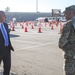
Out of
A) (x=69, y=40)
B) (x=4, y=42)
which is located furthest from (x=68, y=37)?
(x=4, y=42)

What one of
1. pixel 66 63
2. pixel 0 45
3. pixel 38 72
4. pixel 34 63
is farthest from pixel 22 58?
→ pixel 66 63

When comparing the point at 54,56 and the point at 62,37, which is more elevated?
the point at 62,37

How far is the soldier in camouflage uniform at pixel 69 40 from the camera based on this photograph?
4.45 m

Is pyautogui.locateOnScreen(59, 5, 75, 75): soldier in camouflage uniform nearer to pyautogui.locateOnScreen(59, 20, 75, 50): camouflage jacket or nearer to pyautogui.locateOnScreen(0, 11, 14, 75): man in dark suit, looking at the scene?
pyautogui.locateOnScreen(59, 20, 75, 50): camouflage jacket

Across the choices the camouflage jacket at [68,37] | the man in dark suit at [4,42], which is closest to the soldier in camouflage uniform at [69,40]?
the camouflage jacket at [68,37]

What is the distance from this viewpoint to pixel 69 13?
4.53 metres

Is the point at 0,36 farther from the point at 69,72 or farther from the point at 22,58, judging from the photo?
the point at 22,58

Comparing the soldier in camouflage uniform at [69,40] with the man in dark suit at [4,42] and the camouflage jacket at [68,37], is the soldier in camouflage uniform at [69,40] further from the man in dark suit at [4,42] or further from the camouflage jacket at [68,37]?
the man in dark suit at [4,42]

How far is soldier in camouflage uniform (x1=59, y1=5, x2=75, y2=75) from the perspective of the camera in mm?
4445

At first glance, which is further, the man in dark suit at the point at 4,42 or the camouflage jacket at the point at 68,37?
the man in dark suit at the point at 4,42

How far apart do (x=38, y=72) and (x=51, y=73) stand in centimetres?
38

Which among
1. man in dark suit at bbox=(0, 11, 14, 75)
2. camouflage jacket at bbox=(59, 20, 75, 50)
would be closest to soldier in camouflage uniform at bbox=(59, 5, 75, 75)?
camouflage jacket at bbox=(59, 20, 75, 50)

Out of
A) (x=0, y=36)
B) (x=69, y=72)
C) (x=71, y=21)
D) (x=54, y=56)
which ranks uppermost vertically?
(x=71, y=21)

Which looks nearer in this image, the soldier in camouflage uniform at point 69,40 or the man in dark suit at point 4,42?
the soldier in camouflage uniform at point 69,40
